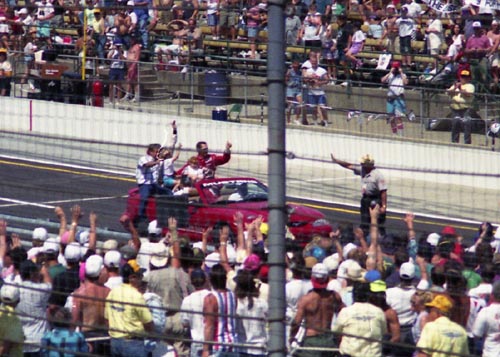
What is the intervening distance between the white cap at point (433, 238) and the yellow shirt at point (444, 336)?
1.89 metres

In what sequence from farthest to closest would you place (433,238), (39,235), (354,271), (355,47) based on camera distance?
(355,47)
(39,235)
(433,238)
(354,271)

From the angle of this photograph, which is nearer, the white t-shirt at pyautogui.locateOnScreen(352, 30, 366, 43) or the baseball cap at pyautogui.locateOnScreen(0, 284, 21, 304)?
Result: the baseball cap at pyautogui.locateOnScreen(0, 284, 21, 304)

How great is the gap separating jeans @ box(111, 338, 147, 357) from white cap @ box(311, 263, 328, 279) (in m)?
1.19

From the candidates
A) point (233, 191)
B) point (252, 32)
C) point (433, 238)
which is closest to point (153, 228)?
point (433, 238)

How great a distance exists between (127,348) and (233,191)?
7813mm

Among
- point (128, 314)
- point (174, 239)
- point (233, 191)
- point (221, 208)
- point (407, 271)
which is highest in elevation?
point (221, 208)

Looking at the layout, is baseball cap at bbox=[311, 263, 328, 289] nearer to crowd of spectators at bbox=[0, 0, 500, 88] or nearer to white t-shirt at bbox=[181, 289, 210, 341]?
white t-shirt at bbox=[181, 289, 210, 341]

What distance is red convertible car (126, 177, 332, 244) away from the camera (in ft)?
29.4

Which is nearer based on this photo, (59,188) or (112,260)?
(112,260)

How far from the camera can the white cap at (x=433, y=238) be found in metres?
9.58

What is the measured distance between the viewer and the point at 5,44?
1430cm

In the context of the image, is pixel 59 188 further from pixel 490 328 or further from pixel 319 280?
pixel 490 328

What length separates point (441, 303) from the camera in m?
7.66

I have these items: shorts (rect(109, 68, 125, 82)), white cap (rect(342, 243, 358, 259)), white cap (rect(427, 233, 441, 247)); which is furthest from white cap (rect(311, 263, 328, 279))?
shorts (rect(109, 68, 125, 82))
